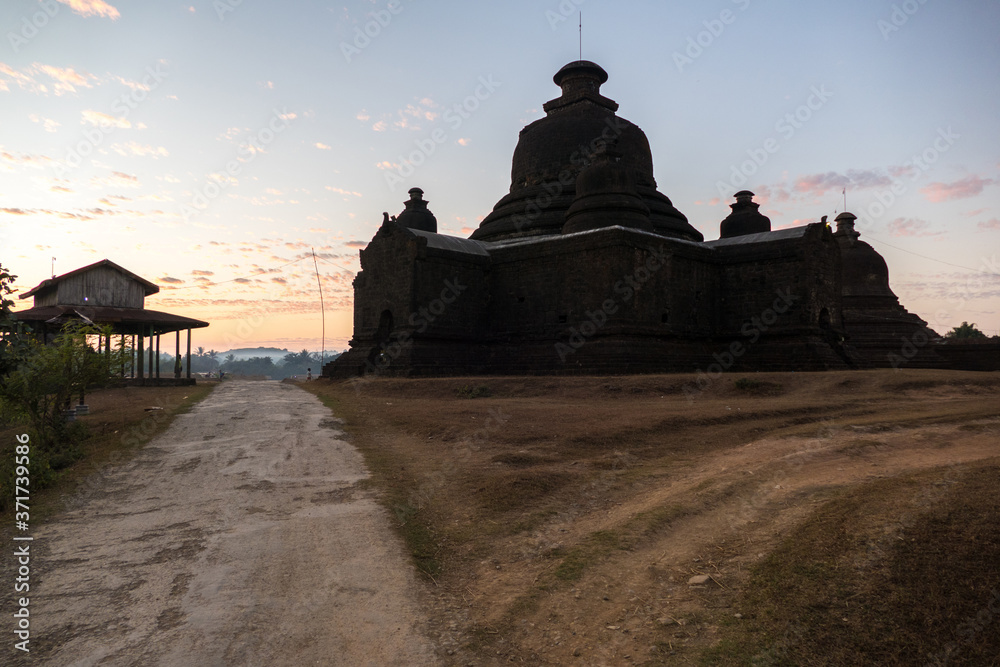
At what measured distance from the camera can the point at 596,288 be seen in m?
20.2

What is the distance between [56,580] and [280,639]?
7.69ft

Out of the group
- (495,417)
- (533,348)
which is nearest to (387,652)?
(495,417)

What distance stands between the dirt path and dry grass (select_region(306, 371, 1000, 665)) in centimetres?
45

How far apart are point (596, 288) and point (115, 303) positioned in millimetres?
24976

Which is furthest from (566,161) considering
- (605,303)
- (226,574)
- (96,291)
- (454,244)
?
(226,574)

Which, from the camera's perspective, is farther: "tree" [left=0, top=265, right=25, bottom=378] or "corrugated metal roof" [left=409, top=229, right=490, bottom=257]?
"corrugated metal roof" [left=409, top=229, right=490, bottom=257]

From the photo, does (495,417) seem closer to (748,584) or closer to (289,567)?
(289,567)

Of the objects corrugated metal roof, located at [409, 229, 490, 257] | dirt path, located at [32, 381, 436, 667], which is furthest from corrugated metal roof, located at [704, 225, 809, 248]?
dirt path, located at [32, 381, 436, 667]

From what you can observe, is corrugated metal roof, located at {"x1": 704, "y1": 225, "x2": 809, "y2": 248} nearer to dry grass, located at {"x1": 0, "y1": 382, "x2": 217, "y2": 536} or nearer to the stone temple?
the stone temple

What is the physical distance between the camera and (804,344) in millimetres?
20016

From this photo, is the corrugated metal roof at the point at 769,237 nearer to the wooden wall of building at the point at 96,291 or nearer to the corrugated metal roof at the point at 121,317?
the corrugated metal roof at the point at 121,317

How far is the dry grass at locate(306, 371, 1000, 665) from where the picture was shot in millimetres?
3562

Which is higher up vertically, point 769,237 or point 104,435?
point 769,237

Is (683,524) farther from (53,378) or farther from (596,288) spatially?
(596,288)
